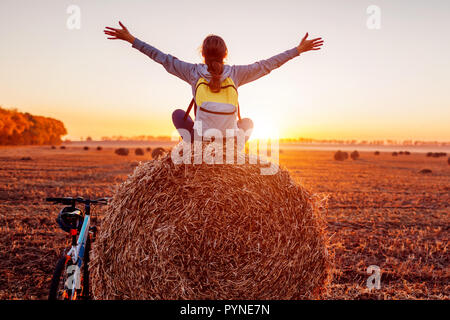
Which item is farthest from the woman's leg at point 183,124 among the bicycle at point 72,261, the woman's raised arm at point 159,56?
the bicycle at point 72,261

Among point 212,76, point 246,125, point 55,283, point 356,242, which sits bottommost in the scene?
point 356,242

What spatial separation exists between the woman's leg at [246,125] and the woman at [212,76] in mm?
78

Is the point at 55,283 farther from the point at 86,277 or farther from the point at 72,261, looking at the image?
the point at 86,277

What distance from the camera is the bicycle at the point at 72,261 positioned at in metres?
3.66

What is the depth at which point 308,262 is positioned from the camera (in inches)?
168

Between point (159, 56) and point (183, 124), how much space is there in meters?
0.87

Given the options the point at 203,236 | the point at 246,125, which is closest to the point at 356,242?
the point at 246,125

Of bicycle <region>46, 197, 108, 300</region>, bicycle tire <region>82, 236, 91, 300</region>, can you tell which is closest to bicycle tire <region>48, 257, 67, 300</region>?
bicycle <region>46, 197, 108, 300</region>

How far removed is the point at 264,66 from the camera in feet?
14.7

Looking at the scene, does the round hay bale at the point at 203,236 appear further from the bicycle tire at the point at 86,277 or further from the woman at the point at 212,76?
the woman at the point at 212,76

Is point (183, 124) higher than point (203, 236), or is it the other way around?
point (183, 124)

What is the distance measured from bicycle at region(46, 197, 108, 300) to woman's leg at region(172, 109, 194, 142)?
129cm
